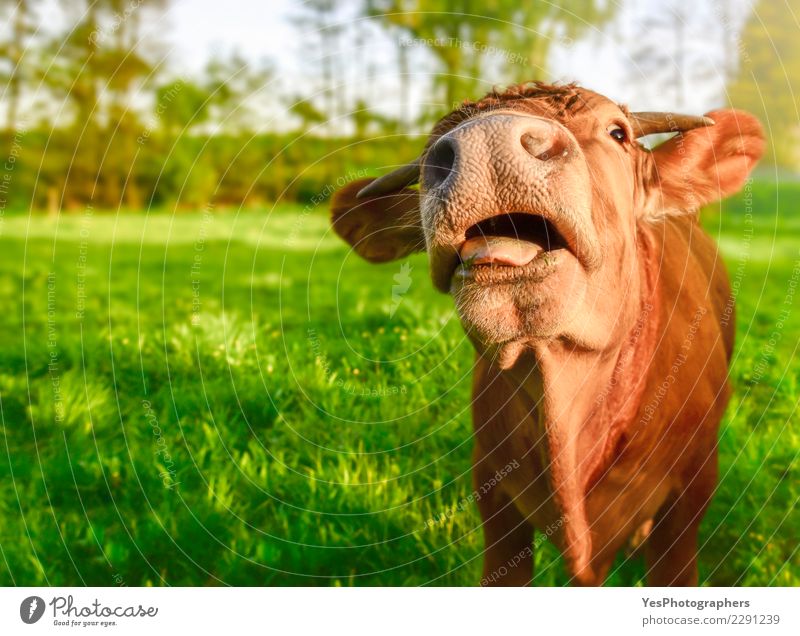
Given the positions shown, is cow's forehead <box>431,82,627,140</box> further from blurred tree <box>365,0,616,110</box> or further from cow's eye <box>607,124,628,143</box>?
blurred tree <box>365,0,616,110</box>

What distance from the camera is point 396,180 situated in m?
3.43

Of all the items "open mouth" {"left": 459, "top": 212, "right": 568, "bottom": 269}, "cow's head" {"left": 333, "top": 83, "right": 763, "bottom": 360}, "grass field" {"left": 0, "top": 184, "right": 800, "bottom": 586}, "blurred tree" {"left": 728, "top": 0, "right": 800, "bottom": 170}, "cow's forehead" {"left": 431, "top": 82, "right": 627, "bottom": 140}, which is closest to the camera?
"cow's head" {"left": 333, "top": 83, "right": 763, "bottom": 360}

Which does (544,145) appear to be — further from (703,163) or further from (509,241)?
(703,163)

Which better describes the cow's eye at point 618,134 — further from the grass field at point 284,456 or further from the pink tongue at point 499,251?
the grass field at point 284,456

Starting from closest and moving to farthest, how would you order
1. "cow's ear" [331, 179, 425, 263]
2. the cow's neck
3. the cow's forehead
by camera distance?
1. the cow's forehead
2. the cow's neck
3. "cow's ear" [331, 179, 425, 263]

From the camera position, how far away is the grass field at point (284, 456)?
13.6ft

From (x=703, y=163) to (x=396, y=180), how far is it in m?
1.28

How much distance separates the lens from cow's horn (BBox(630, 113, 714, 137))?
3.38 meters

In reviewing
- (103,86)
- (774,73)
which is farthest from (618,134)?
(103,86)

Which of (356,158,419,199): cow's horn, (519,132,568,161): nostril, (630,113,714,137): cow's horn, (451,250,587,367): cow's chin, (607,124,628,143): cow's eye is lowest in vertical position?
(451,250,587,367): cow's chin

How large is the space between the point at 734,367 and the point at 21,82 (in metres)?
7.39

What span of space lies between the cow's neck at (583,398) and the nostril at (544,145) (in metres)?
0.70

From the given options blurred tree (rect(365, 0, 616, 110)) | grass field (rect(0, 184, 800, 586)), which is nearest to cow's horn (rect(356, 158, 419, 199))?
grass field (rect(0, 184, 800, 586))
